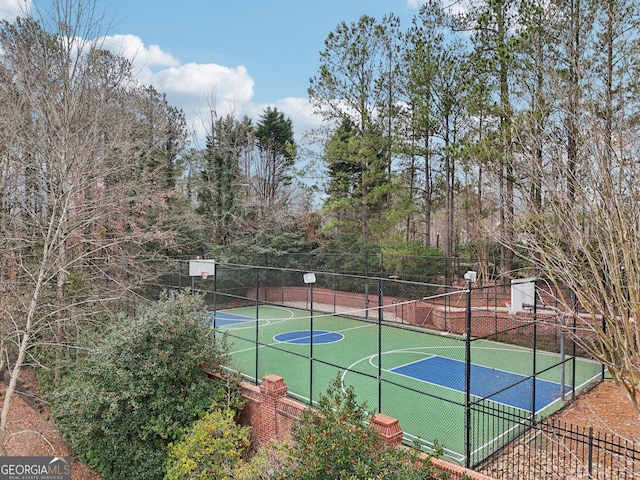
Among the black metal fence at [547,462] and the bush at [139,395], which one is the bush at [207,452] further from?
the black metal fence at [547,462]

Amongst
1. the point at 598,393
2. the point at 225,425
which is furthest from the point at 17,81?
the point at 598,393

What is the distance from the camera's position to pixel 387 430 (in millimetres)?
6984

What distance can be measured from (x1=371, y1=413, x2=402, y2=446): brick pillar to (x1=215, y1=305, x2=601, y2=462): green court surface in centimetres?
73

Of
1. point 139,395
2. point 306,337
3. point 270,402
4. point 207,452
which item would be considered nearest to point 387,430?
point 270,402

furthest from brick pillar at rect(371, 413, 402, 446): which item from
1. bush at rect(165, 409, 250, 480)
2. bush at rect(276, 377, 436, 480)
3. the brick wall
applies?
bush at rect(165, 409, 250, 480)

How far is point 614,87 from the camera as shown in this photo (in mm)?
11414

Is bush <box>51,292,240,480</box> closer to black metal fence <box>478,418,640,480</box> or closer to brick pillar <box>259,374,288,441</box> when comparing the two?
brick pillar <box>259,374,288,441</box>

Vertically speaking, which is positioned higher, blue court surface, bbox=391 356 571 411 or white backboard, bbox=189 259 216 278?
white backboard, bbox=189 259 216 278

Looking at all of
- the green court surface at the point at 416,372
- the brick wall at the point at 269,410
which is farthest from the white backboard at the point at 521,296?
the brick wall at the point at 269,410

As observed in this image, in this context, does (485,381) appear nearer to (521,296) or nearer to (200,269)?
(521,296)

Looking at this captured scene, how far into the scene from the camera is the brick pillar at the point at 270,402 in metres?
8.93

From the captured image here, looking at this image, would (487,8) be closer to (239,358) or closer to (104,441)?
(239,358)

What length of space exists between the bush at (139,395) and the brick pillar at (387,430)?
3.48 meters

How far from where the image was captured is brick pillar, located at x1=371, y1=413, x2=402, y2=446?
6.94 metres
